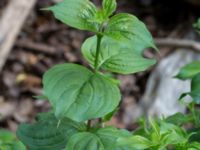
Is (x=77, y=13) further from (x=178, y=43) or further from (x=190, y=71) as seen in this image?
(x=178, y=43)

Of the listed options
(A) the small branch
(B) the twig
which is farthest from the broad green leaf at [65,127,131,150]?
(A) the small branch

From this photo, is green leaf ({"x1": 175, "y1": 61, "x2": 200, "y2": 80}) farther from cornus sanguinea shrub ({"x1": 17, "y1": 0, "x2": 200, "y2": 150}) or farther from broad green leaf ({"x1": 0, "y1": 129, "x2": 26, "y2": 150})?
broad green leaf ({"x1": 0, "y1": 129, "x2": 26, "y2": 150})

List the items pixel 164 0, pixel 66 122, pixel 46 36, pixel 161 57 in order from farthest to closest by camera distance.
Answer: pixel 164 0 < pixel 46 36 < pixel 161 57 < pixel 66 122

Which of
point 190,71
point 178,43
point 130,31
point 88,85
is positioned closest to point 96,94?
point 88,85

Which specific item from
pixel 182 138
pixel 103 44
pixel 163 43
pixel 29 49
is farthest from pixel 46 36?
pixel 182 138

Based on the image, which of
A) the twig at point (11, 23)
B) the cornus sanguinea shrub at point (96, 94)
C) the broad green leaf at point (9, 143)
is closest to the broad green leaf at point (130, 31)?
the cornus sanguinea shrub at point (96, 94)

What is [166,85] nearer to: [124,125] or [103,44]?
[124,125]
